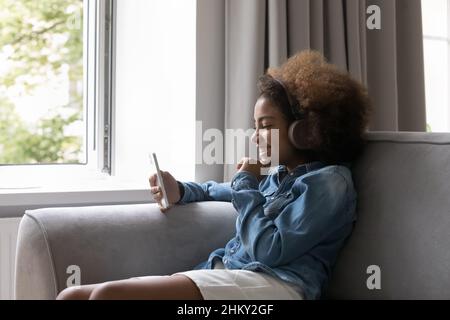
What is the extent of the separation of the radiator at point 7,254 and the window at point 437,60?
7.20ft

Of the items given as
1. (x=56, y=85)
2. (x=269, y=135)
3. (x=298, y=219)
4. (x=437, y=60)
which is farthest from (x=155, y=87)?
(x=437, y=60)

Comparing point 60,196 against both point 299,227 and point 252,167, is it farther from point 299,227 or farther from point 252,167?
point 299,227

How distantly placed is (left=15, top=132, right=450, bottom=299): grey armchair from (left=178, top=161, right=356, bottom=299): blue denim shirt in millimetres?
54

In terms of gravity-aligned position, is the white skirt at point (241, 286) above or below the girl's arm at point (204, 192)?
below

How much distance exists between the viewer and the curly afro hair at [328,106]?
4.84 feet

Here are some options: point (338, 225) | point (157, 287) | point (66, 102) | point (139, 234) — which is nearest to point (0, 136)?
point (66, 102)

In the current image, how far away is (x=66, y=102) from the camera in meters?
2.33

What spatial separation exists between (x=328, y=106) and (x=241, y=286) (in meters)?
0.48

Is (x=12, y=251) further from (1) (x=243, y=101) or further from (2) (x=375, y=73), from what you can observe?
(2) (x=375, y=73)

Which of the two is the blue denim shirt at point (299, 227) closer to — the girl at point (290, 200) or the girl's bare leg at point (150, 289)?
the girl at point (290, 200)

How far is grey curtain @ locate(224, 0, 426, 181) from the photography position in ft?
6.59

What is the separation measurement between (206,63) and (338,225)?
2.86 feet

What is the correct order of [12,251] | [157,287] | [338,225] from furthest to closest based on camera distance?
[12,251] → [338,225] → [157,287]

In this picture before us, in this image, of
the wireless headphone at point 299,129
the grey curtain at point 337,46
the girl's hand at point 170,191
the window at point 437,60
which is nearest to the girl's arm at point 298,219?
the wireless headphone at point 299,129
